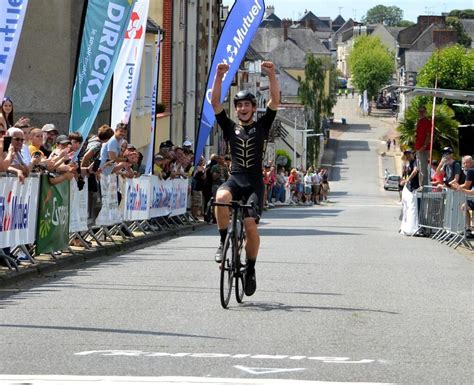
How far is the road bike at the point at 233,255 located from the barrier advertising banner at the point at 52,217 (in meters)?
4.33

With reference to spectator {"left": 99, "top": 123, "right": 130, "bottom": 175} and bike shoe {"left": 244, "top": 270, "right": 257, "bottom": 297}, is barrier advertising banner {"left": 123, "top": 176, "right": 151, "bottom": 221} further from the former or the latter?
bike shoe {"left": 244, "top": 270, "right": 257, "bottom": 297}

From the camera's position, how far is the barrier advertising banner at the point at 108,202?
2059cm

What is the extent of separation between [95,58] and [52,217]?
405 centimetres

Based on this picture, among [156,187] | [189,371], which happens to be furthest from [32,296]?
[156,187]

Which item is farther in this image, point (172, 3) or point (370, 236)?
point (172, 3)

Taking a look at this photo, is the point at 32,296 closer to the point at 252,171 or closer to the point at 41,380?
the point at 252,171

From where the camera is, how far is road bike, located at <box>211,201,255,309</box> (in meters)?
11.9

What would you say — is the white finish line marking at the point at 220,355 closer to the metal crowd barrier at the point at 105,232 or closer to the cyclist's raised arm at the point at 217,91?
the cyclist's raised arm at the point at 217,91

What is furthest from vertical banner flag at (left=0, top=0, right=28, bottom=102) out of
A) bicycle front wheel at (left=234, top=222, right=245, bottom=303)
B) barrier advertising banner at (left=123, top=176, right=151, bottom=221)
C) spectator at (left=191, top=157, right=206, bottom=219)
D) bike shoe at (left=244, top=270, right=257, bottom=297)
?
spectator at (left=191, top=157, right=206, bottom=219)

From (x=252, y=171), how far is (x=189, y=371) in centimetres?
399

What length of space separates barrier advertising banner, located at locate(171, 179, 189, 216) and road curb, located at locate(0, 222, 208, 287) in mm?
2788

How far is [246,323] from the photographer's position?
36.2 ft

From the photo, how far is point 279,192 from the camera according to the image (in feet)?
213

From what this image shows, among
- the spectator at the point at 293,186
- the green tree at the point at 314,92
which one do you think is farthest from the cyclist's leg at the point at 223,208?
the green tree at the point at 314,92
